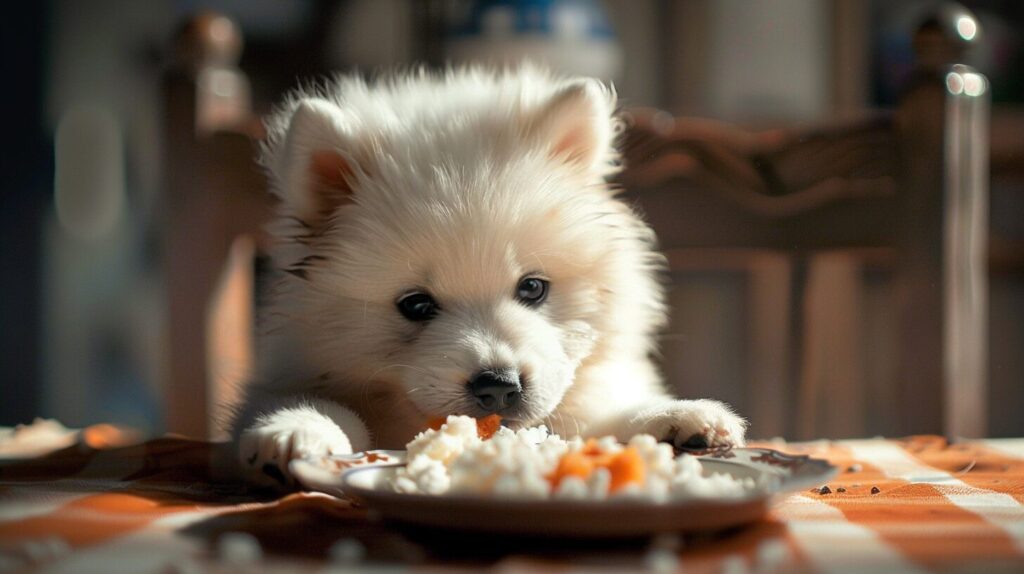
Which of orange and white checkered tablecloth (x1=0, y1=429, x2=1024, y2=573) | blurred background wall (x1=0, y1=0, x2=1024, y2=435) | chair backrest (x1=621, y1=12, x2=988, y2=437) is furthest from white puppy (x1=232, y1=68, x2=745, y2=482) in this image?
blurred background wall (x1=0, y1=0, x2=1024, y2=435)

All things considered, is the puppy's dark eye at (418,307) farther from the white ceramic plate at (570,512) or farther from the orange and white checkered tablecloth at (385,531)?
the white ceramic plate at (570,512)

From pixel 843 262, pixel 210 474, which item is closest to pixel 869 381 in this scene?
pixel 843 262

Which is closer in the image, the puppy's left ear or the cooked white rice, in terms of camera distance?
the cooked white rice

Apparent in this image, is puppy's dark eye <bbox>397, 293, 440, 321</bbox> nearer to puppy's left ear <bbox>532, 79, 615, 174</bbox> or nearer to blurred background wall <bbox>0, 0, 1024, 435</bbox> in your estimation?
puppy's left ear <bbox>532, 79, 615, 174</bbox>

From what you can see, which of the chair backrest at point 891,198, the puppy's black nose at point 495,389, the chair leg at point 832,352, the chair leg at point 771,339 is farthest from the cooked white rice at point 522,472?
the chair leg at point 771,339

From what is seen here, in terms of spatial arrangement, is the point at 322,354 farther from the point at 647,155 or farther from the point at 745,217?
the point at 745,217

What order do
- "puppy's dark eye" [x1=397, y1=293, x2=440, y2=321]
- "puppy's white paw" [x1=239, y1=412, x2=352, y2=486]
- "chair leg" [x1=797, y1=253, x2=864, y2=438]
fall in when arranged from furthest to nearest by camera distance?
1. "chair leg" [x1=797, y1=253, x2=864, y2=438]
2. "puppy's dark eye" [x1=397, y1=293, x2=440, y2=321]
3. "puppy's white paw" [x1=239, y1=412, x2=352, y2=486]
